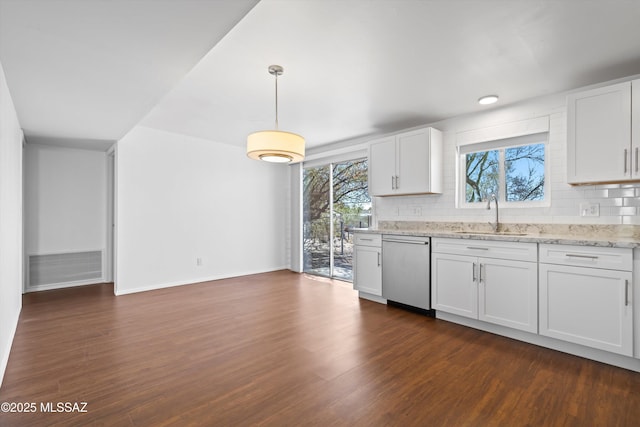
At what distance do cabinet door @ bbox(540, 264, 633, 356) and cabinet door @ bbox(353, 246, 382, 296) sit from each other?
180 cm

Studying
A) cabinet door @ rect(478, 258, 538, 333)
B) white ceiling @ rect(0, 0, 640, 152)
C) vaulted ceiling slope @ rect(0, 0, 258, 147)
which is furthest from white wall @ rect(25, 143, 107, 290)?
cabinet door @ rect(478, 258, 538, 333)

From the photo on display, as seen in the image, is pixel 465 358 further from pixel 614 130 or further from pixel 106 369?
pixel 106 369

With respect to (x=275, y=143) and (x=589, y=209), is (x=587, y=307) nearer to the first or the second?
(x=589, y=209)

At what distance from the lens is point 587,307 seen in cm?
244

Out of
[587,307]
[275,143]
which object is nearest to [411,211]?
[587,307]

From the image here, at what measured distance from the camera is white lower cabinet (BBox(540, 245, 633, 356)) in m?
2.29

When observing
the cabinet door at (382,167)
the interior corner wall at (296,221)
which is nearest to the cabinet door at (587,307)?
the cabinet door at (382,167)

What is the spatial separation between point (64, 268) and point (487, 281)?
599 centimetres

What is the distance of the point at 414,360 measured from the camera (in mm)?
2434

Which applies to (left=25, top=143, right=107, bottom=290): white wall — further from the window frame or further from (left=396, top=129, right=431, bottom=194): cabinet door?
the window frame

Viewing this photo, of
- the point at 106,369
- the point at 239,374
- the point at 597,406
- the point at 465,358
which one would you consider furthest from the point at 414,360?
the point at 106,369

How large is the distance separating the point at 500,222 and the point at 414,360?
2032mm

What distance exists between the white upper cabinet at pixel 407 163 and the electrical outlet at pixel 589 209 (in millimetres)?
1448

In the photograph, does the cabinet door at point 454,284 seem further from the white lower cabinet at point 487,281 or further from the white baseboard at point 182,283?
the white baseboard at point 182,283
